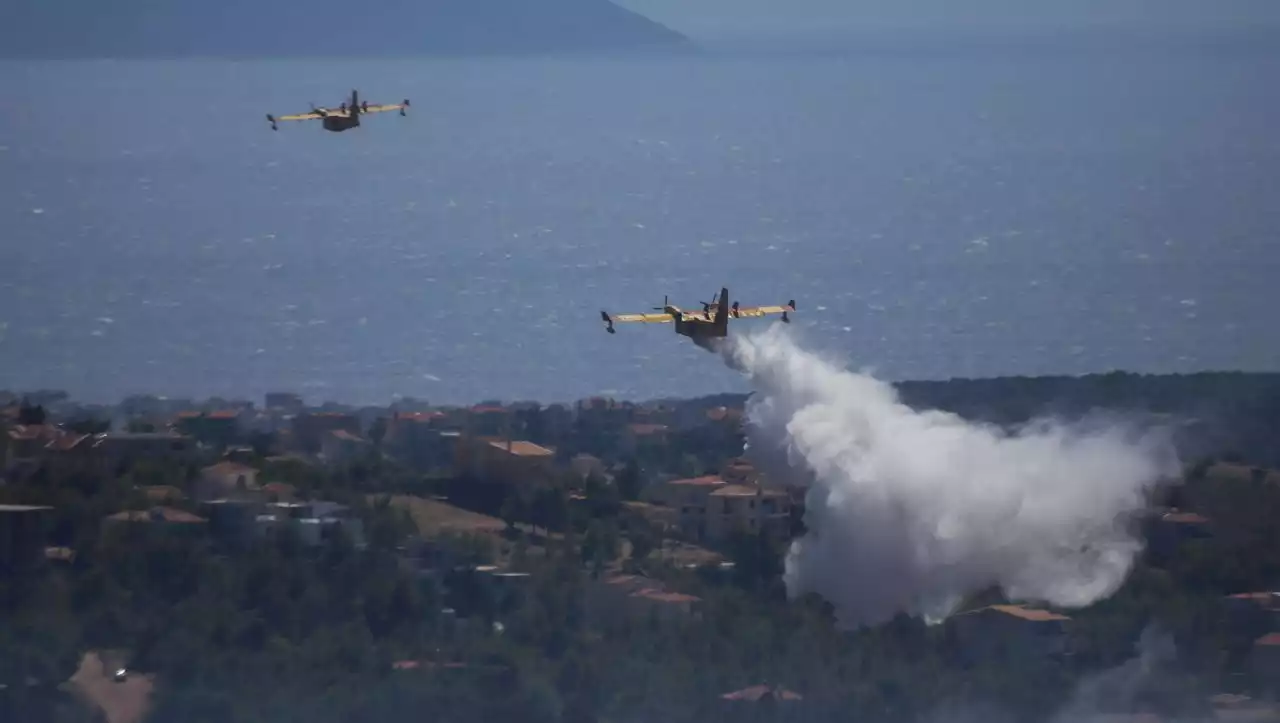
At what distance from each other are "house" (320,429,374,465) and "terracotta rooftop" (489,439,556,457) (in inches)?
120

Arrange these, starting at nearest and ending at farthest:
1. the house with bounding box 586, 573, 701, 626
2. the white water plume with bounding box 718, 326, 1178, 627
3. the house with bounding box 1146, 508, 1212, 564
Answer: the white water plume with bounding box 718, 326, 1178, 627, the house with bounding box 586, 573, 701, 626, the house with bounding box 1146, 508, 1212, 564

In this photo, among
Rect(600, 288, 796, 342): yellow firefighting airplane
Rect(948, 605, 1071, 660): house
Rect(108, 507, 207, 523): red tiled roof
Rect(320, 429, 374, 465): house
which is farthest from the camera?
Rect(320, 429, 374, 465): house

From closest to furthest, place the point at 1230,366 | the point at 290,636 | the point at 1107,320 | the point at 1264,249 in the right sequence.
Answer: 1. the point at 290,636
2. the point at 1230,366
3. the point at 1107,320
4. the point at 1264,249

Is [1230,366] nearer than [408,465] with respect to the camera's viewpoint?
No

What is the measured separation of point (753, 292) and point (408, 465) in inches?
1324

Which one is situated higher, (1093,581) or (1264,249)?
(1264,249)

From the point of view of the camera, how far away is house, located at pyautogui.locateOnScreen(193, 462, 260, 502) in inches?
2179

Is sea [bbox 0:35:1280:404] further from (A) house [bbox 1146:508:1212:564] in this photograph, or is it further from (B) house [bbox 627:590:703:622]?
(B) house [bbox 627:590:703:622]

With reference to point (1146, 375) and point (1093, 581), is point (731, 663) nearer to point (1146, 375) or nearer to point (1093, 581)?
point (1093, 581)

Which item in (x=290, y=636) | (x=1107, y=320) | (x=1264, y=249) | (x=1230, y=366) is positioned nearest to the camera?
(x=290, y=636)

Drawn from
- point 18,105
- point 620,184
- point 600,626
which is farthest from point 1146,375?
point 18,105

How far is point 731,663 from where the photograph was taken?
1813 inches

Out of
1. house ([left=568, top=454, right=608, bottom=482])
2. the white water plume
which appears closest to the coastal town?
house ([left=568, top=454, right=608, bottom=482])

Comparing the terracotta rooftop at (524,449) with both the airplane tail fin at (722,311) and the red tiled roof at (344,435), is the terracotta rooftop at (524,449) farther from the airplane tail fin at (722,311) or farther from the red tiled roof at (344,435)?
the airplane tail fin at (722,311)
